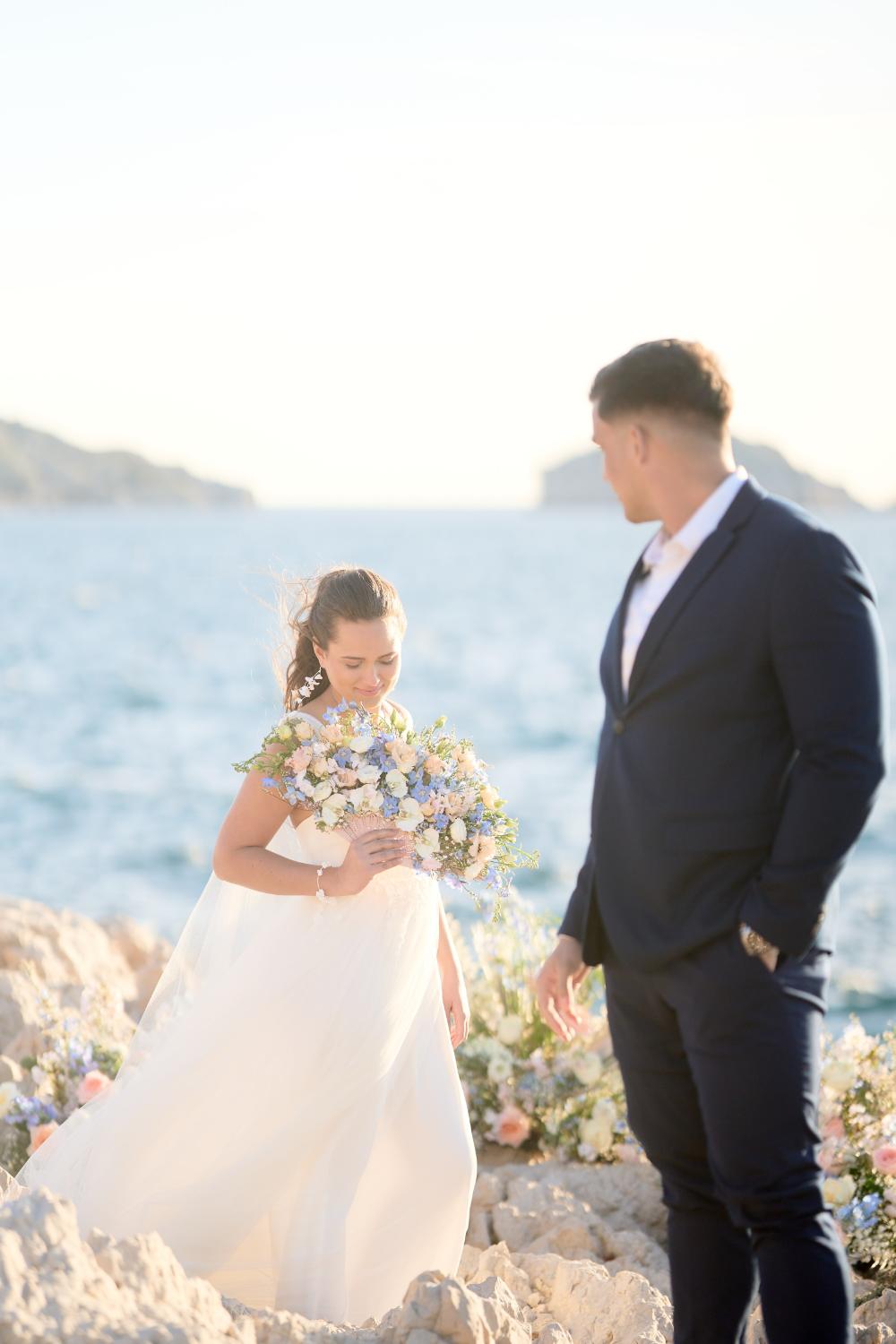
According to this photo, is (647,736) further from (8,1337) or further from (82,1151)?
(82,1151)

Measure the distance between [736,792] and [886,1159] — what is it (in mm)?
2054

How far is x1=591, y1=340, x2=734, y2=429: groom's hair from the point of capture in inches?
118

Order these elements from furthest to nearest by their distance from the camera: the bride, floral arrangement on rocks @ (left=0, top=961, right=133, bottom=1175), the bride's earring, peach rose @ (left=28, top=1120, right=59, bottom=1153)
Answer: floral arrangement on rocks @ (left=0, top=961, right=133, bottom=1175)
peach rose @ (left=28, top=1120, right=59, bottom=1153)
the bride's earring
the bride

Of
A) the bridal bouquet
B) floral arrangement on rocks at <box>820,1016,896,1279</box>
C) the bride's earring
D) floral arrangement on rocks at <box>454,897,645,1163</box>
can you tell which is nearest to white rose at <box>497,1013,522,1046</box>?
floral arrangement on rocks at <box>454,897,645,1163</box>

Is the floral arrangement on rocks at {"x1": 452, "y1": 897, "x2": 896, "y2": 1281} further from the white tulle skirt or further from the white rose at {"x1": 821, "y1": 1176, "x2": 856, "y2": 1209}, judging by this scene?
the white tulle skirt

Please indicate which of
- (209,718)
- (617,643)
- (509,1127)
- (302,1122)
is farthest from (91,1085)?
(209,718)

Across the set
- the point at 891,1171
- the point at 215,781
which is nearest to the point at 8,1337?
the point at 891,1171

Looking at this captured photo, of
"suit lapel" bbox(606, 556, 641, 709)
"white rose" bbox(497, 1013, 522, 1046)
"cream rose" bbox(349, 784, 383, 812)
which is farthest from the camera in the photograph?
"white rose" bbox(497, 1013, 522, 1046)

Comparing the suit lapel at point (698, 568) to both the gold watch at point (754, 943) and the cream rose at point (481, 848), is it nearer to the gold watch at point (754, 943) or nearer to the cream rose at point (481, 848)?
the gold watch at point (754, 943)

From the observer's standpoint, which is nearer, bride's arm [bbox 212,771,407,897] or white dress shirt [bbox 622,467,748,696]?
white dress shirt [bbox 622,467,748,696]

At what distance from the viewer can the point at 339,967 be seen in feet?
13.3

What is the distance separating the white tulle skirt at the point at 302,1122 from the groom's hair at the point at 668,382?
1.63 metres

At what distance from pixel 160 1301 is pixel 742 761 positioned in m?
1.58

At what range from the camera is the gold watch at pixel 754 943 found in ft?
9.39
